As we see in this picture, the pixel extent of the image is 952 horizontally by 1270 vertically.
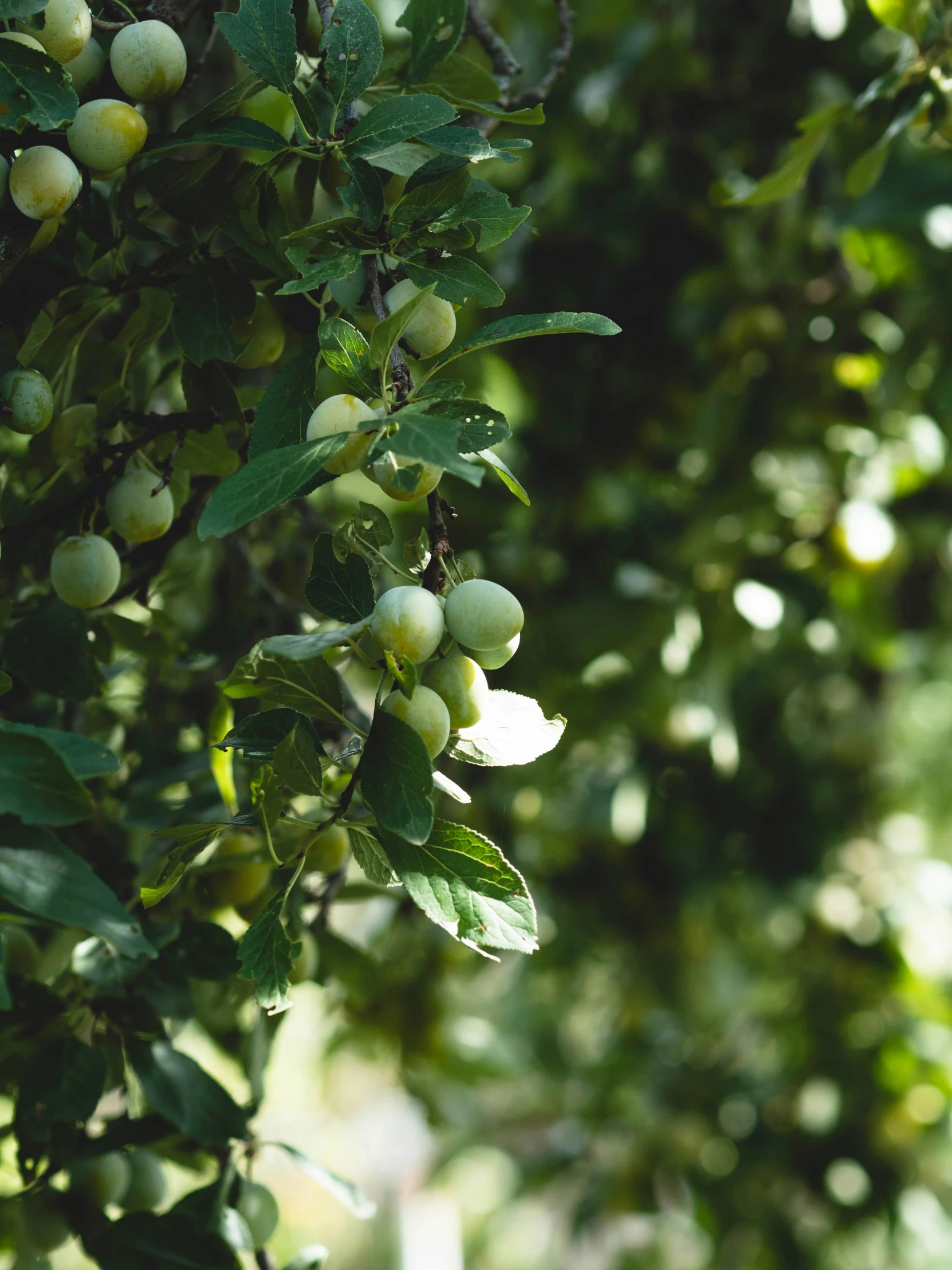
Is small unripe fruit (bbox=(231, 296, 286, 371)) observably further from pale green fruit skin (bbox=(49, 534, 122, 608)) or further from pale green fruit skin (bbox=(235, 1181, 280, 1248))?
pale green fruit skin (bbox=(235, 1181, 280, 1248))

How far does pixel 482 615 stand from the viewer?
301 mm

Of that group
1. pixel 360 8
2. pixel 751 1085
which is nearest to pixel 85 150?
pixel 360 8

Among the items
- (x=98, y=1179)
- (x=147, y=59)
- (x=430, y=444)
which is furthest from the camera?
(x=98, y=1179)

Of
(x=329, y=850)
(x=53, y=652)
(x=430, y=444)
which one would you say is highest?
(x=430, y=444)

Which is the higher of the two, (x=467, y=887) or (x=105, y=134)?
(x=105, y=134)

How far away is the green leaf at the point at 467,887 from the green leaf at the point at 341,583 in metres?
0.07

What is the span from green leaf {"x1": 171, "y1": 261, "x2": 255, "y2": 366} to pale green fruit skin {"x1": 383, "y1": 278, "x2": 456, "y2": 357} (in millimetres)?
77

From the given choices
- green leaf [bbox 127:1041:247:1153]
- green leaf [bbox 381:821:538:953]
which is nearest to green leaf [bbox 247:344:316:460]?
green leaf [bbox 381:821:538:953]

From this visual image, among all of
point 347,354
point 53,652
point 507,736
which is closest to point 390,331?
point 347,354

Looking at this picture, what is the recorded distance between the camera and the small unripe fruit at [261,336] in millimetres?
447

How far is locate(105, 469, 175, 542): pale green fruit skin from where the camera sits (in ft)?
1.45

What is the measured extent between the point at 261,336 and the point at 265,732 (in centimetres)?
20

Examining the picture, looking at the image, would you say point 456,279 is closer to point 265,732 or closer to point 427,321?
point 427,321

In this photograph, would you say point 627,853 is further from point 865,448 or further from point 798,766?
point 865,448
